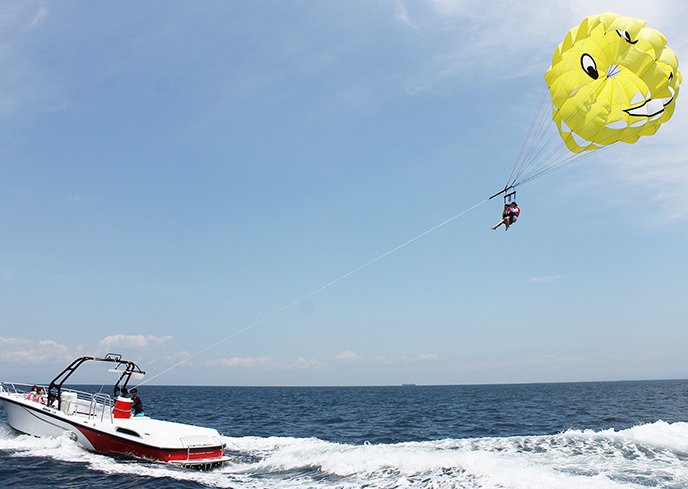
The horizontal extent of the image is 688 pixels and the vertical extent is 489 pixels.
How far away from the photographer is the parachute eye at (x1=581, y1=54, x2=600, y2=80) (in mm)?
12008

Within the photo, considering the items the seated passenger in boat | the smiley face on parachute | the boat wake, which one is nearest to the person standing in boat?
the boat wake

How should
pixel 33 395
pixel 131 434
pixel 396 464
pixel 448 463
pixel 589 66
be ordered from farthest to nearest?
pixel 33 395 < pixel 131 434 < pixel 589 66 < pixel 396 464 < pixel 448 463

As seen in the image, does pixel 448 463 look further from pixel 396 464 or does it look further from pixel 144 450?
pixel 144 450

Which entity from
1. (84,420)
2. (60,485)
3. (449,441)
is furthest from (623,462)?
(84,420)

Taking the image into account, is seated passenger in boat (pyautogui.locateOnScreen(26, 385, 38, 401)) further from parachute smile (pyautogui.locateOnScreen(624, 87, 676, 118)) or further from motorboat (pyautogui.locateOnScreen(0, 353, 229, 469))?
parachute smile (pyautogui.locateOnScreen(624, 87, 676, 118))

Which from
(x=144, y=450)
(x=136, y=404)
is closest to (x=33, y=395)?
(x=136, y=404)

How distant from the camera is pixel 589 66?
1208 centimetres

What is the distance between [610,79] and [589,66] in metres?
1.04

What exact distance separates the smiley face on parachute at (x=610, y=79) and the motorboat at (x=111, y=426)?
47.5 feet

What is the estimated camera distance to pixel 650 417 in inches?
989

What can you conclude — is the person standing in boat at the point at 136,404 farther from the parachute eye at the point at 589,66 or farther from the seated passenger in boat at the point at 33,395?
the parachute eye at the point at 589,66

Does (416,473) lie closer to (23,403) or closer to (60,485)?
(60,485)

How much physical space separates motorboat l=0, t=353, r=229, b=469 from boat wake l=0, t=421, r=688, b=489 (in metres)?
0.31

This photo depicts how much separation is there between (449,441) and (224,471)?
26.4ft
